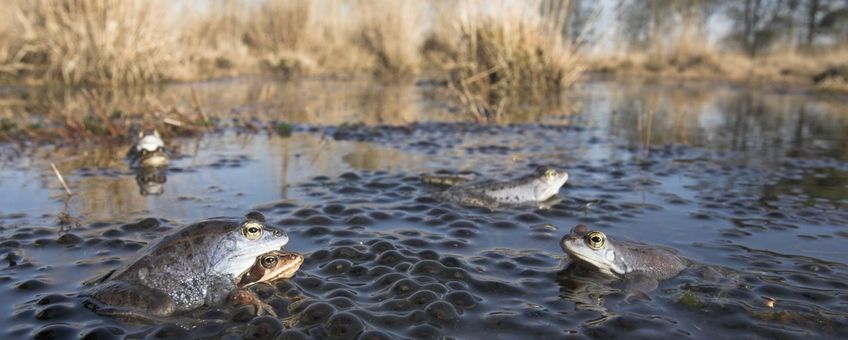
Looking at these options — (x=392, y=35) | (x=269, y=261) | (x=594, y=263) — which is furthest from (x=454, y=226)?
(x=392, y=35)

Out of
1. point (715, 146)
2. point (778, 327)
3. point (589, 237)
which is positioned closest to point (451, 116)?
point (715, 146)

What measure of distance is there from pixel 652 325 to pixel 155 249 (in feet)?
7.92

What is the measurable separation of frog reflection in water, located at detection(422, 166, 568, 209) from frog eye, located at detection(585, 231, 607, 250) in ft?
4.89

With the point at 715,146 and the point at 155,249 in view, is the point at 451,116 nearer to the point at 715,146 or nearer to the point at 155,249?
the point at 715,146

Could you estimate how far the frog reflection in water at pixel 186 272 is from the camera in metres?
2.81

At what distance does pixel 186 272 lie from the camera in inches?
115

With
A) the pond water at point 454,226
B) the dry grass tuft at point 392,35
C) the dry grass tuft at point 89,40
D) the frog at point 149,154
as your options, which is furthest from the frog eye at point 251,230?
the dry grass tuft at point 392,35

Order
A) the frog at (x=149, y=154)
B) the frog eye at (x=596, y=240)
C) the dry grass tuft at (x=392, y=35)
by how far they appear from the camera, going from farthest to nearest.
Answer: the dry grass tuft at (x=392, y=35) → the frog at (x=149, y=154) → the frog eye at (x=596, y=240)

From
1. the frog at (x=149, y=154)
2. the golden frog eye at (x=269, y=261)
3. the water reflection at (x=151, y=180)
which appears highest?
the frog at (x=149, y=154)

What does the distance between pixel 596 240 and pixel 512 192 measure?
5.23 ft

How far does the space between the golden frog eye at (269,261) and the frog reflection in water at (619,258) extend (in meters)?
1.56

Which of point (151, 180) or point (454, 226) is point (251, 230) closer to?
point (454, 226)

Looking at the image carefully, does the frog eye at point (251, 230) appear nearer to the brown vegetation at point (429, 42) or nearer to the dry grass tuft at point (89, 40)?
the brown vegetation at point (429, 42)

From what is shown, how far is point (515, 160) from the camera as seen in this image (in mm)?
6562
